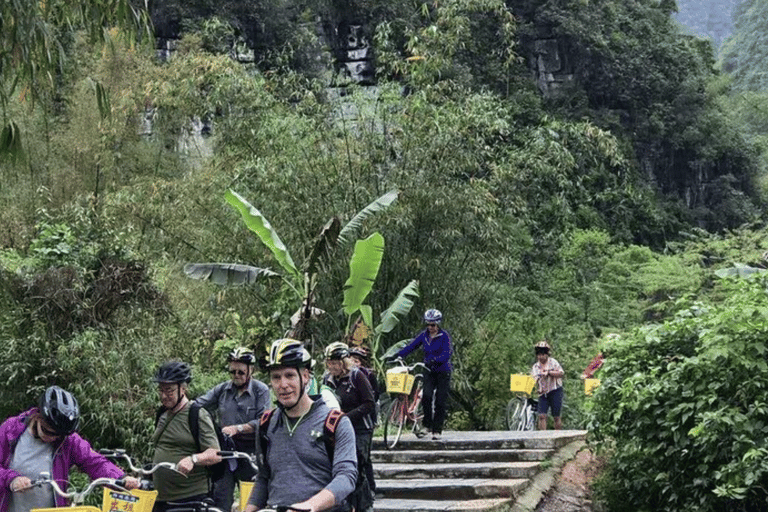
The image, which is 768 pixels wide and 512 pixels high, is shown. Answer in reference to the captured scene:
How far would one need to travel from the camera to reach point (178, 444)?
6258 mm

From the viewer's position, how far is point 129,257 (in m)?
15.0

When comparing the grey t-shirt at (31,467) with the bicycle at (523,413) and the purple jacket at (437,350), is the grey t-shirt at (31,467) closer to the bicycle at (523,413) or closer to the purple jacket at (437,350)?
the purple jacket at (437,350)

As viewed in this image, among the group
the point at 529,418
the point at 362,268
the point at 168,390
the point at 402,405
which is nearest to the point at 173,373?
A: the point at 168,390

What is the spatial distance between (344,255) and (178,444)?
11.8 m

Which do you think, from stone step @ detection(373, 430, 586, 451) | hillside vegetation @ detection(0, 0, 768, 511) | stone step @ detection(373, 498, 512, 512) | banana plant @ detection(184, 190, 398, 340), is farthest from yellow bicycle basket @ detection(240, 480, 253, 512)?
banana plant @ detection(184, 190, 398, 340)

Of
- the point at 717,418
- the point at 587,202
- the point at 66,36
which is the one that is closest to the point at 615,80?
the point at 587,202

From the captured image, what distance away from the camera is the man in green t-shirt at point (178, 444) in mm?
6195

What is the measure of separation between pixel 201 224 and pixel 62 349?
23.1ft

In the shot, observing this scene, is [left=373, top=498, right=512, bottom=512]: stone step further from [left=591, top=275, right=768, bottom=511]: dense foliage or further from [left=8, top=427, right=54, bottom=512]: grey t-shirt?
[left=8, top=427, right=54, bottom=512]: grey t-shirt

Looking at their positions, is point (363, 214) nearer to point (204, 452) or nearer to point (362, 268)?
point (362, 268)

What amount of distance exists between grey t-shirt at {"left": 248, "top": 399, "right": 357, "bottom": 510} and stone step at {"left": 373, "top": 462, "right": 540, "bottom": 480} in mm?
7043

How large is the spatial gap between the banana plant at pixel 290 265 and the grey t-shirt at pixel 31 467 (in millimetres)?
8882

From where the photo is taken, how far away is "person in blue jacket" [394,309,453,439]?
12.4m

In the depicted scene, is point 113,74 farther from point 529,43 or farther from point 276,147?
point 529,43
